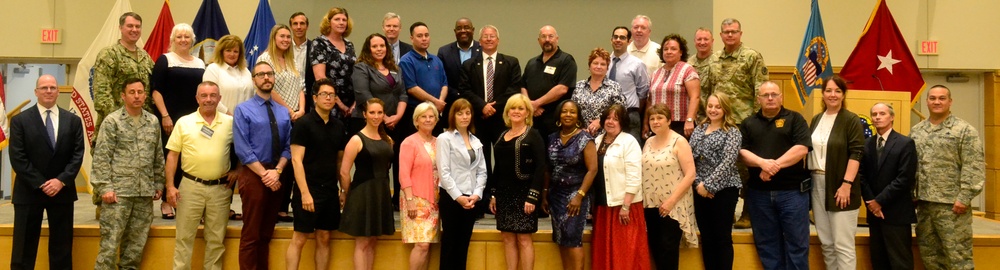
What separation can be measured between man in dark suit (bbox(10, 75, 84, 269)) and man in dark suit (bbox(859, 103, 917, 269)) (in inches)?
201

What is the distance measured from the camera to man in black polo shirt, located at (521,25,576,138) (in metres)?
5.91

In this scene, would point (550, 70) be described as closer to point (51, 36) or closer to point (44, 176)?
point (44, 176)

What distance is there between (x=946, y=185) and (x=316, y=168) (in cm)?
403

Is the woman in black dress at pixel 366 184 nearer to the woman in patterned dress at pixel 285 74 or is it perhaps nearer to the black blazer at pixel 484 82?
the woman in patterned dress at pixel 285 74

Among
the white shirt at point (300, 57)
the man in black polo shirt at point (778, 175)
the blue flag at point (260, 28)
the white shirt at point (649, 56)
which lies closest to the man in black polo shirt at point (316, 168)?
the white shirt at point (300, 57)

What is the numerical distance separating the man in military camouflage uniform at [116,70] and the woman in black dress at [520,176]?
2.49 meters

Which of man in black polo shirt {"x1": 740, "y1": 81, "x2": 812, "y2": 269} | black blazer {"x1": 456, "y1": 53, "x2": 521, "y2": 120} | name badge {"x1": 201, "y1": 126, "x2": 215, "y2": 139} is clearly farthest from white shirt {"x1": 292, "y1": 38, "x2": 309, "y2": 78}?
man in black polo shirt {"x1": 740, "y1": 81, "x2": 812, "y2": 269}

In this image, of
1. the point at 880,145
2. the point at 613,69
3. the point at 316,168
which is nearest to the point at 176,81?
the point at 316,168

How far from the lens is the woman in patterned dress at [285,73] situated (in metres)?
5.62

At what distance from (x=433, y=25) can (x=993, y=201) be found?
6.35 metres

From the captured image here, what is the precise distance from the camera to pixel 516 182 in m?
5.15

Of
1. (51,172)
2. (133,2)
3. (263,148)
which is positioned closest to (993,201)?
(263,148)

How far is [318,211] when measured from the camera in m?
5.16

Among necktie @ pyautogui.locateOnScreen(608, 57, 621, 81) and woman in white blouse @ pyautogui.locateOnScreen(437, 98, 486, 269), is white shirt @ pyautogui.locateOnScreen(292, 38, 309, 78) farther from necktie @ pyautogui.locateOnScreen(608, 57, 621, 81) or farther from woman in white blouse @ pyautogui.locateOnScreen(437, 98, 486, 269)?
necktie @ pyautogui.locateOnScreen(608, 57, 621, 81)
